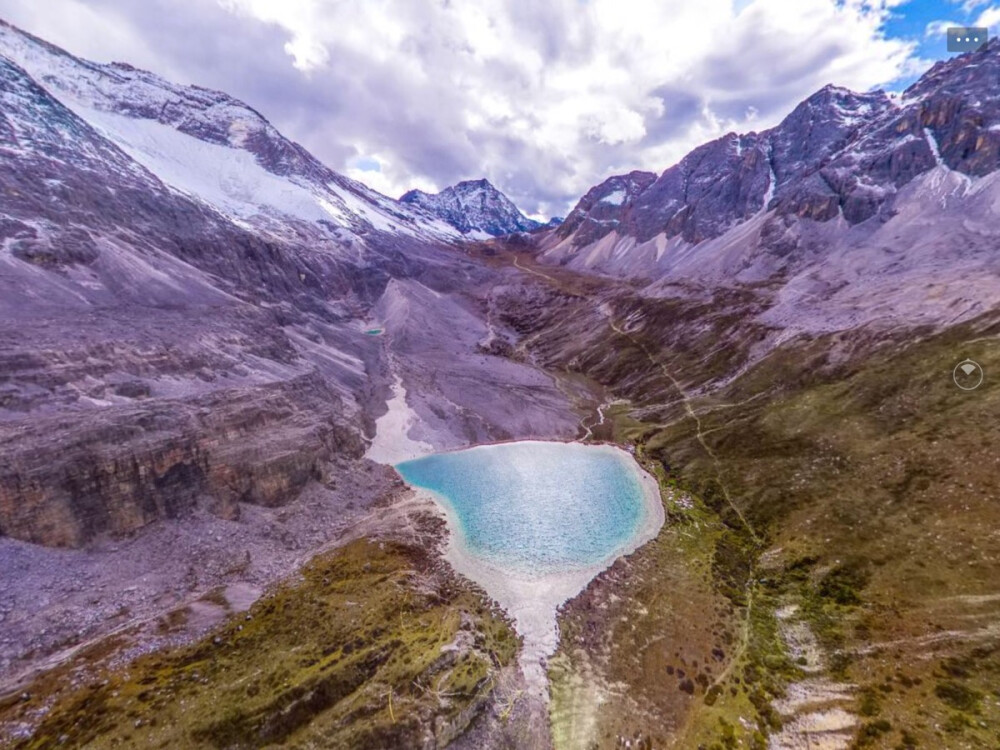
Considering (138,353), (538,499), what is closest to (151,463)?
(138,353)

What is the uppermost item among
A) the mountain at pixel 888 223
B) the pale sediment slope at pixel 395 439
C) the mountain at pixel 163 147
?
the mountain at pixel 163 147

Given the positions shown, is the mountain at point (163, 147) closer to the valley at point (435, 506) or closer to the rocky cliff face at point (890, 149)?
the valley at point (435, 506)

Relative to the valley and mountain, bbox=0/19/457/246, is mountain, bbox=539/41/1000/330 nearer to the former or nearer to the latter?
the valley

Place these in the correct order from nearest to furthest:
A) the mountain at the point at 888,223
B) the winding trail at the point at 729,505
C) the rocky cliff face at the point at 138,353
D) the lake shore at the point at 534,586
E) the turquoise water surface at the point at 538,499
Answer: the winding trail at the point at 729,505, the lake shore at the point at 534,586, the rocky cliff face at the point at 138,353, the turquoise water surface at the point at 538,499, the mountain at the point at 888,223

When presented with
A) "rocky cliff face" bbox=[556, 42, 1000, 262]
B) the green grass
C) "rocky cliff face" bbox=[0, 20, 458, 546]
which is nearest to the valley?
the green grass

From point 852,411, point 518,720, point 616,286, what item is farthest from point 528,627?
point 616,286

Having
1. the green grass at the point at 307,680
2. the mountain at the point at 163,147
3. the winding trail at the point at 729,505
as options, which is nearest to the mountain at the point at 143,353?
the green grass at the point at 307,680

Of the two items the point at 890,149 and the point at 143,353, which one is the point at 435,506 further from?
the point at 890,149

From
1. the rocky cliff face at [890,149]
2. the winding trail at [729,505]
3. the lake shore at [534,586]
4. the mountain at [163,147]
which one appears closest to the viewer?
the winding trail at [729,505]
